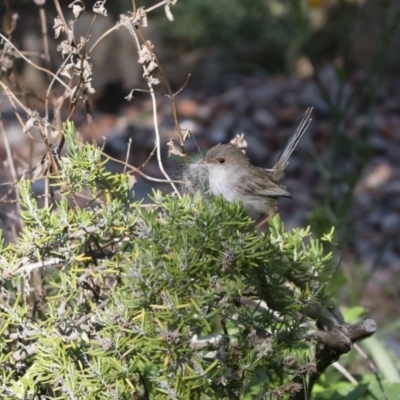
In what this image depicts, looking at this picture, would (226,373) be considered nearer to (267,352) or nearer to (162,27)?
(267,352)

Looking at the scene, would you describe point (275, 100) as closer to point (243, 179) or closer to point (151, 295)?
point (243, 179)

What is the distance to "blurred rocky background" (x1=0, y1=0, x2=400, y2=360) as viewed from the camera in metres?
5.92

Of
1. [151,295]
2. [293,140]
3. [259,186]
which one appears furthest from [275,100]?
[151,295]

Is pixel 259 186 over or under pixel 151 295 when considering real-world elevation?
under

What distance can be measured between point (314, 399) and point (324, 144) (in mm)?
5539

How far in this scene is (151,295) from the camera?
6.61 feet

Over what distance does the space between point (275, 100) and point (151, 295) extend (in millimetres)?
7335

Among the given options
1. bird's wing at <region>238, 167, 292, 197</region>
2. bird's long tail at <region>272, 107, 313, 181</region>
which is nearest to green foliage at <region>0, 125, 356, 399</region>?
bird's wing at <region>238, 167, 292, 197</region>

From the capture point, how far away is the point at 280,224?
2.37 m

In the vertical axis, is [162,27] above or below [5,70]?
below

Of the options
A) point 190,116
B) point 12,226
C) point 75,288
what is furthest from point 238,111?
point 75,288

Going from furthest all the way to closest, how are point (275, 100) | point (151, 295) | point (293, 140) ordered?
point (275, 100), point (293, 140), point (151, 295)

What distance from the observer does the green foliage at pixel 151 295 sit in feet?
6.60

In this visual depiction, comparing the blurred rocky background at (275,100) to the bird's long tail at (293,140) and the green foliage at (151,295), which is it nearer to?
the bird's long tail at (293,140)
